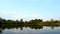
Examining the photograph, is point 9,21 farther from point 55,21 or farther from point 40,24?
A: point 55,21

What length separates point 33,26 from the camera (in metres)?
74.8

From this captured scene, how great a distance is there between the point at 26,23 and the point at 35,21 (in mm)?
4310

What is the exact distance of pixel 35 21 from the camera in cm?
7662

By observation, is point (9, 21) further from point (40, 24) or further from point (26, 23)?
point (40, 24)

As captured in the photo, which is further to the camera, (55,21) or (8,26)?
(55,21)

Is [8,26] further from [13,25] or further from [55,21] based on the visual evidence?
[55,21]

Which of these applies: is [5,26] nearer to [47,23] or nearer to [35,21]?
[35,21]

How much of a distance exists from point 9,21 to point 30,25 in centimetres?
944

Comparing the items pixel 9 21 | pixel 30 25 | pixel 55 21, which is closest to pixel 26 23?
pixel 30 25

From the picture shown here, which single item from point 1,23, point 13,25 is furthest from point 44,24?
point 1,23

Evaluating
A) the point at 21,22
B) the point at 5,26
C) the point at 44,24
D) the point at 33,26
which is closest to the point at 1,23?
the point at 5,26

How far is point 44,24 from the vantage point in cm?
7756

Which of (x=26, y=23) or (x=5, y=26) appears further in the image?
(x=26, y=23)

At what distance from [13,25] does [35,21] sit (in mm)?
9912
